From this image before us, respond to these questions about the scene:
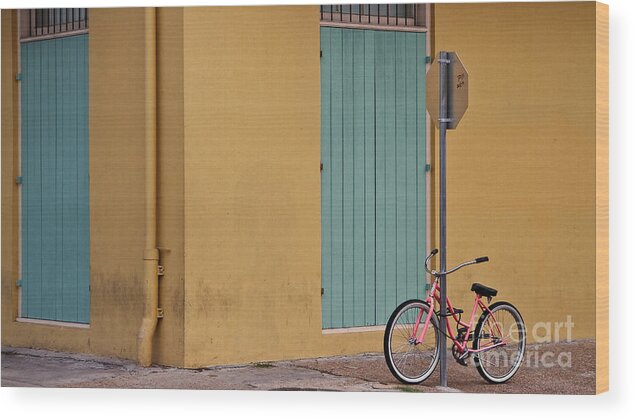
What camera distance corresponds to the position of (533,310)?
11.7 meters

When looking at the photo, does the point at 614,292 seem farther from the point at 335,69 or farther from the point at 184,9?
the point at 184,9

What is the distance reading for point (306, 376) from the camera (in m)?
11.5

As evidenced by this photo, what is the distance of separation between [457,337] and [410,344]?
45 cm

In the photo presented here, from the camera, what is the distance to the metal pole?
1117cm

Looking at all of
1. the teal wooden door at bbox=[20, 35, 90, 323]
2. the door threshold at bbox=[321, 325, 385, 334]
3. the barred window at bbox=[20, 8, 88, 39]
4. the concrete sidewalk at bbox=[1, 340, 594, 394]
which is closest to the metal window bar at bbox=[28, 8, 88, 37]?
the barred window at bbox=[20, 8, 88, 39]

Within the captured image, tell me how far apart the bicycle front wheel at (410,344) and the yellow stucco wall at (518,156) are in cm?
61

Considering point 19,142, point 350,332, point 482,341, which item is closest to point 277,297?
point 350,332

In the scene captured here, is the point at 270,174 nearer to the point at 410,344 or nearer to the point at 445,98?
the point at 445,98

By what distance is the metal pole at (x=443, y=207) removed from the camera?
36.7ft

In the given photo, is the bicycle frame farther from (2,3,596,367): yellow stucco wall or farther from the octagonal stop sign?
the octagonal stop sign

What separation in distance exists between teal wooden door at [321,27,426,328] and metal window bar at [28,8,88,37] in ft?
6.37

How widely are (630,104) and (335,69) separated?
2323 millimetres

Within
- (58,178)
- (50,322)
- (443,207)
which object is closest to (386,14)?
(443,207)

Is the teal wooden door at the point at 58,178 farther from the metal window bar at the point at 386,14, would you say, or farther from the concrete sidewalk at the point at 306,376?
the metal window bar at the point at 386,14
